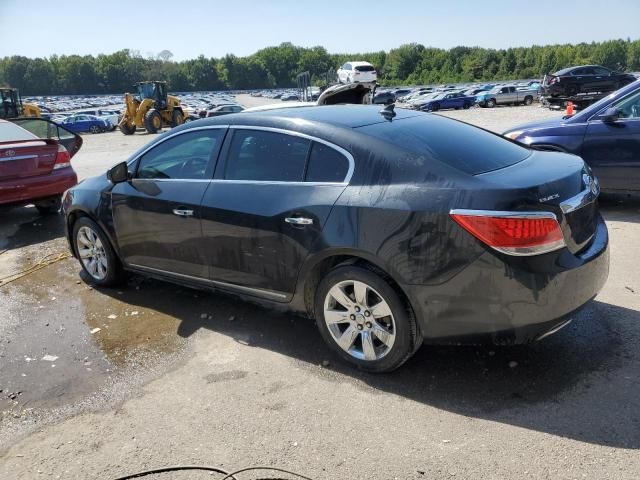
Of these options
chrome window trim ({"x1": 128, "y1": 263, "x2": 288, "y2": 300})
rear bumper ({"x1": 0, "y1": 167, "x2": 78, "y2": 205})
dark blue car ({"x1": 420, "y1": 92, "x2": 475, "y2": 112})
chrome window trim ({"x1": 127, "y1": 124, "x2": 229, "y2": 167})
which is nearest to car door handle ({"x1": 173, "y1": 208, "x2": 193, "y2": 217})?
chrome window trim ({"x1": 128, "y1": 263, "x2": 288, "y2": 300})

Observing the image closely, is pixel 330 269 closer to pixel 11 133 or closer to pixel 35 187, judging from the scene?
pixel 35 187

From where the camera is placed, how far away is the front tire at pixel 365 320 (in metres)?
3.31

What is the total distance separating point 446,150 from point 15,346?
3.56m

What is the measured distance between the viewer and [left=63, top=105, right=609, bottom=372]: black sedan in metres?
3.03

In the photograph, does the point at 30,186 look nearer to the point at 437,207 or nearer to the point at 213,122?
the point at 213,122

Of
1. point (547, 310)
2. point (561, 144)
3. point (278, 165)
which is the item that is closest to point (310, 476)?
point (547, 310)

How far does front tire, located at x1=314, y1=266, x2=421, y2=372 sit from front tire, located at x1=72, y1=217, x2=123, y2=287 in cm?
246

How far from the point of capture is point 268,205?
12.4 feet

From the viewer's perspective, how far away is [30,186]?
7879mm

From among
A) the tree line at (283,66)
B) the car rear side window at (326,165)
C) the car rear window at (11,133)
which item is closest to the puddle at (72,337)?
the car rear side window at (326,165)

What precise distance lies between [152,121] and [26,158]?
2268cm

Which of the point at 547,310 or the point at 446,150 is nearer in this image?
the point at 547,310

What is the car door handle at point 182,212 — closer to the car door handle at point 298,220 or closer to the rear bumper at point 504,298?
the car door handle at point 298,220

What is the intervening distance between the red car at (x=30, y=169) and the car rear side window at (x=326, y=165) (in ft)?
18.9
